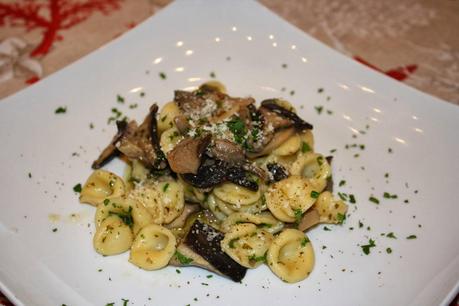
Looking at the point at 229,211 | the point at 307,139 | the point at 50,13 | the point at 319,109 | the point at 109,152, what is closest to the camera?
the point at 229,211

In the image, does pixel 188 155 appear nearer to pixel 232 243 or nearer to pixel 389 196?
pixel 232 243

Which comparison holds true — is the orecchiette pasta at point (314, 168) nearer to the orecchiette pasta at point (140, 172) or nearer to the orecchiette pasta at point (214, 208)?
the orecchiette pasta at point (214, 208)

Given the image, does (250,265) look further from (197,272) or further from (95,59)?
(95,59)

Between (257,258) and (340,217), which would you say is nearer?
(257,258)

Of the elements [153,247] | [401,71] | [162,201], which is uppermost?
[401,71]

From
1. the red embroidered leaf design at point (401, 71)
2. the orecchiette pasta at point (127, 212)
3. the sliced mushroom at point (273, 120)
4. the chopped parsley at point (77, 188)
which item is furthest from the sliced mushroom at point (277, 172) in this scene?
the red embroidered leaf design at point (401, 71)

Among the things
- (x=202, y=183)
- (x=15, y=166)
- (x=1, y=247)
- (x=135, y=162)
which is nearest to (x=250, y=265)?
(x=202, y=183)

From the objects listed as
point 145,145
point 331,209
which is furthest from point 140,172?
point 331,209
